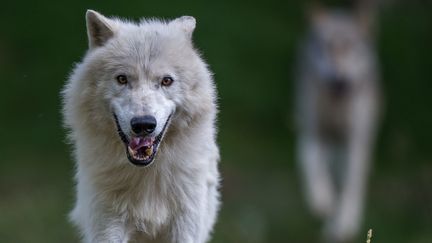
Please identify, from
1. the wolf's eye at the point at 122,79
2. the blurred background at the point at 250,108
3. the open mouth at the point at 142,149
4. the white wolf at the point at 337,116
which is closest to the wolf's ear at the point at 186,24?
the wolf's eye at the point at 122,79

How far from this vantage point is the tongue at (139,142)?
21.0 feet

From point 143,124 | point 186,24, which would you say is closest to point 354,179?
point 186,24

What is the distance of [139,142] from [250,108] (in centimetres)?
1008

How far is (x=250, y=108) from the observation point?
→ 1647 cm

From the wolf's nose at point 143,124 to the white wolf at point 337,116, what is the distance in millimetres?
7457

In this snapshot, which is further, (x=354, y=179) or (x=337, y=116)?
(x=337, y=116)

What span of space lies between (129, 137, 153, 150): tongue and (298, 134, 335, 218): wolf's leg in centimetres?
742

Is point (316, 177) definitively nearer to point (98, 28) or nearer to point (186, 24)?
point (186, 24)

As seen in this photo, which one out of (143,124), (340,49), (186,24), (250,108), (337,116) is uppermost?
(186,24)

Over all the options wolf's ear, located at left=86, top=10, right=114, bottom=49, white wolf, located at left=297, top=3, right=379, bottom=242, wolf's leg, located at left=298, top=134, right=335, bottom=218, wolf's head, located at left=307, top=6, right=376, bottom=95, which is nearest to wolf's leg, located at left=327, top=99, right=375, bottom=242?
white wolf, located at left=297, top=3, right=379, bottom=242

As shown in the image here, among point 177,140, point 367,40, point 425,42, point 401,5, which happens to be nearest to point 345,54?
point 367,40

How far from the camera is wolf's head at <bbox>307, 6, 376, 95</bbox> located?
1384cm

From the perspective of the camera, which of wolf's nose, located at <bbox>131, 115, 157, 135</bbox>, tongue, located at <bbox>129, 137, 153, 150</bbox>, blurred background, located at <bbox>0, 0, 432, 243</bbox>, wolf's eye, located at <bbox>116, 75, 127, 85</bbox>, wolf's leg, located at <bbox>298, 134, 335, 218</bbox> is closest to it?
wolf's nose, located at <bbox>131, 115, 157, 135</bbox>

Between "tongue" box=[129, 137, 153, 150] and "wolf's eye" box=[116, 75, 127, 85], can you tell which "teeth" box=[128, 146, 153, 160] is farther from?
"wolf's eye" box=[116, 75, 127, 85]
